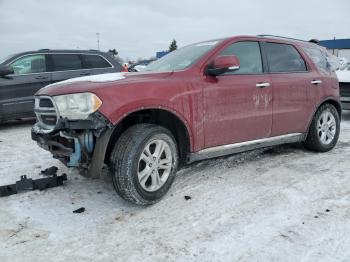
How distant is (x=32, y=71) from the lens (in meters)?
7.75

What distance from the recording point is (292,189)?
13.0 feet

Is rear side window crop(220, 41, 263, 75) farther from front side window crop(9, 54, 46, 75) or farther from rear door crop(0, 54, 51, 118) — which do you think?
front side window crop(9, 54, 46, 75)

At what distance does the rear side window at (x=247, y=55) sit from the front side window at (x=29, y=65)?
4918 mm

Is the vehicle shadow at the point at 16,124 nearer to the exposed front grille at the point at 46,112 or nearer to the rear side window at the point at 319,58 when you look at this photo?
the exposed front grille at the point at 46,112

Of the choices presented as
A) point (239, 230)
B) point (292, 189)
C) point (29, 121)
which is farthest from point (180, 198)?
point (29, 121)

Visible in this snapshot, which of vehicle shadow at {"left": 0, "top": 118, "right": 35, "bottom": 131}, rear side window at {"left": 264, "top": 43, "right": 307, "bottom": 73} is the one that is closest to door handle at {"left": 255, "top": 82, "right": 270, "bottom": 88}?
rear side window at {"left": 264, "top": 43, "right": 307, "bottom": 73}

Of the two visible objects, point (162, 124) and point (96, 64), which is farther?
point (96, 64)

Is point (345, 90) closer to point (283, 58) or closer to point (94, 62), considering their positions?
point (283, 58)

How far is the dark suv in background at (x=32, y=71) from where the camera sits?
738 cm

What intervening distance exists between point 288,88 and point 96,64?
196 inches

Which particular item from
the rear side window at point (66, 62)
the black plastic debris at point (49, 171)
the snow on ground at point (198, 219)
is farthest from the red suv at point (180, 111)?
the rear side window at point (66, 62)

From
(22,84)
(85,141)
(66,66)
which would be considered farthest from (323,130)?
(22,84)

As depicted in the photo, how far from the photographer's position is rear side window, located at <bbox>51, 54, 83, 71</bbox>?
8.02m

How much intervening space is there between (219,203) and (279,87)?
1.89 m
